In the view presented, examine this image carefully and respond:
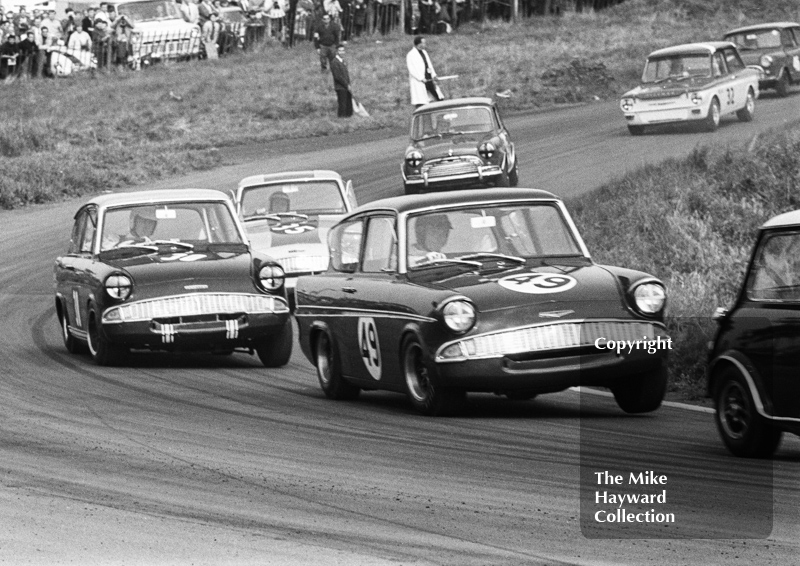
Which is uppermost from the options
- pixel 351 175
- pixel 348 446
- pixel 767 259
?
pixel 767 259

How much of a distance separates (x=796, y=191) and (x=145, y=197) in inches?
307

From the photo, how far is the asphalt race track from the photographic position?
5.51 m

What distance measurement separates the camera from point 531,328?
8.38m

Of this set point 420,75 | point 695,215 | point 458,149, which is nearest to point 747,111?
point 420,75

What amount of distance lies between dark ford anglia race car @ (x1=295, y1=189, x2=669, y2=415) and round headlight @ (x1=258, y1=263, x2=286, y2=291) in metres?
1.49

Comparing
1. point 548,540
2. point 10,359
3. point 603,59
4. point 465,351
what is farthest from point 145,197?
point 603,59

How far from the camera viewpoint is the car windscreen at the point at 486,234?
9.37m

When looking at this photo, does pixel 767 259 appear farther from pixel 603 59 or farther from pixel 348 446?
pixel 603 59

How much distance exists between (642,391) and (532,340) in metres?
0.74

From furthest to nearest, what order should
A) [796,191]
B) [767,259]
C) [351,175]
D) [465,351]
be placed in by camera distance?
1. [351,175]
2. [796,191]
3. [465,351]
4. [767,259]

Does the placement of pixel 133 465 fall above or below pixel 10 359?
above

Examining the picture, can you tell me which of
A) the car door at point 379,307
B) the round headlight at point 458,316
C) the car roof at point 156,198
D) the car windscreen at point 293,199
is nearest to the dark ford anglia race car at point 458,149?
the car windscreen at point 293,199

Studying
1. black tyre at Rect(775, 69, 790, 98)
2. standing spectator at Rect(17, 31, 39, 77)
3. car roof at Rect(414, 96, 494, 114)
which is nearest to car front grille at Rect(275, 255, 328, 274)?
car roof at Rect(414, 96, 494, 114)

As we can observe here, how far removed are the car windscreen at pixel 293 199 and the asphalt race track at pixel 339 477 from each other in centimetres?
470
